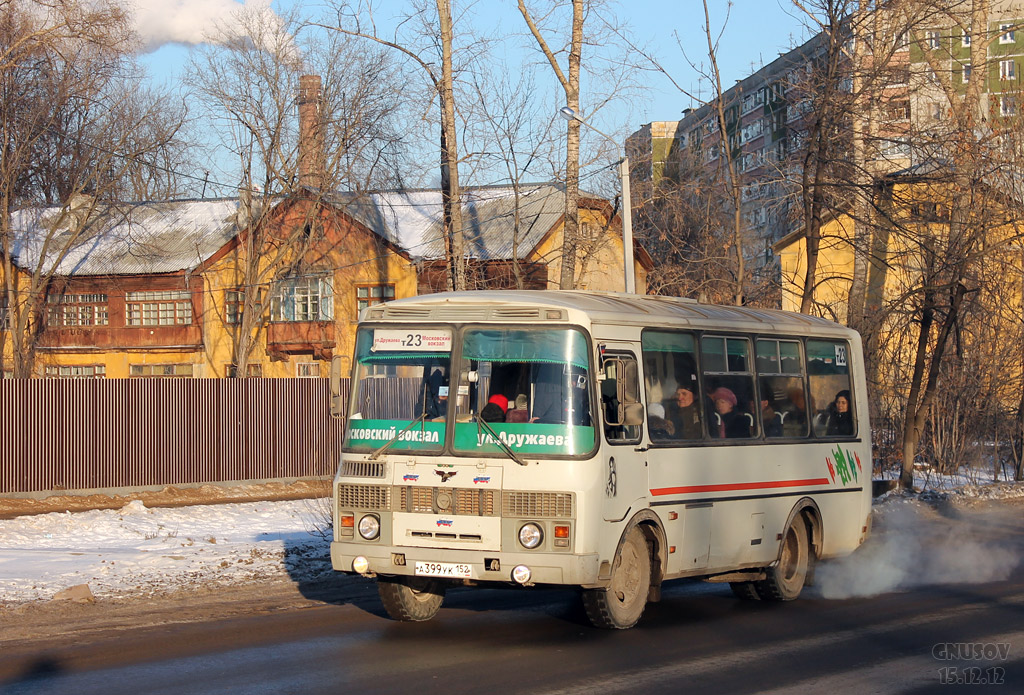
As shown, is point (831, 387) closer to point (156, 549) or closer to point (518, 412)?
point (518, 412)

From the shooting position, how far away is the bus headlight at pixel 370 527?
944cm

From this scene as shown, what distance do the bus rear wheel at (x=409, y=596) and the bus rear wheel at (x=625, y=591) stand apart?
4.41 ft

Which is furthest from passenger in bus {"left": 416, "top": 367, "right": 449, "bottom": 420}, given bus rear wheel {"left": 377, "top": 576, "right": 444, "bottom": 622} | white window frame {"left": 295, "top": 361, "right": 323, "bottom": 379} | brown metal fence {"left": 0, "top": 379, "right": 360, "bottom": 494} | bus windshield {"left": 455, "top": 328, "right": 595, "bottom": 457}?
white window frame {"left": 295, "top": 361, "right": 323, "bottom": 379}

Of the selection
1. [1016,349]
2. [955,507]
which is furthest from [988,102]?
[955,507]

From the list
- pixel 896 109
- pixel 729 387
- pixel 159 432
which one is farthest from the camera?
pixel 159 432

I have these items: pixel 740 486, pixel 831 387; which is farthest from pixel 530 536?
pixel 831 387

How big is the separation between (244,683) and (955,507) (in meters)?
17.1

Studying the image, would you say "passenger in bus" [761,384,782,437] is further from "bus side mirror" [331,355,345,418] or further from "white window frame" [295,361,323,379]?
"white window frame" [295,361,323,379]

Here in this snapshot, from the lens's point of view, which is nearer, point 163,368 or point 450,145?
point 450,145

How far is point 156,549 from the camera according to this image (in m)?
15.1

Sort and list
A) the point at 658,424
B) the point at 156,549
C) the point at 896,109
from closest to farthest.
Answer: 1. the point at 658,424
2. the point at 156,549
3. the point at 896,109

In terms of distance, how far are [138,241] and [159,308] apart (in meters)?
3.09

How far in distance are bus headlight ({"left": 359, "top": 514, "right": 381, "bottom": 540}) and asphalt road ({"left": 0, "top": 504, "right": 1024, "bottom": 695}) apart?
83 cm

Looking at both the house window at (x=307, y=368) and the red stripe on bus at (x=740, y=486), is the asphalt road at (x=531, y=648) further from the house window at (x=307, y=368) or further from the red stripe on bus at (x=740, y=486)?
the house window at (x=307, y=368)
